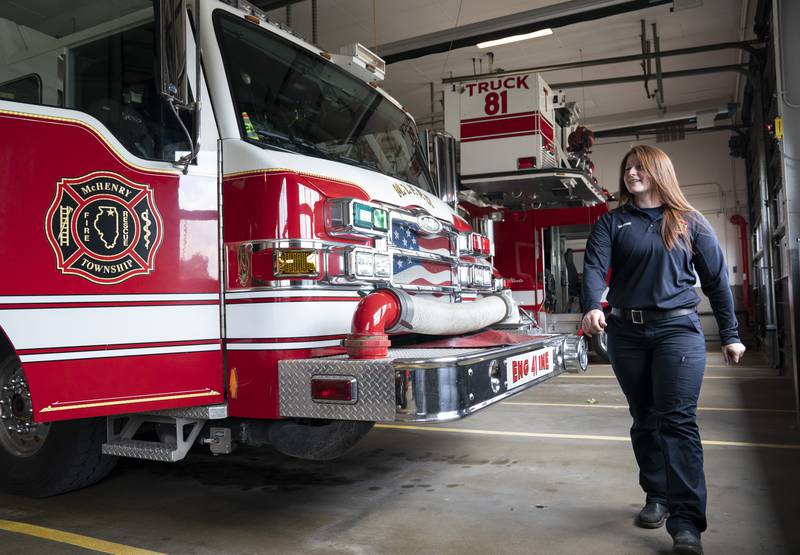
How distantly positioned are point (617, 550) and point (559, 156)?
775 centimetres

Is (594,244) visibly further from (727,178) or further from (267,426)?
(727,178)

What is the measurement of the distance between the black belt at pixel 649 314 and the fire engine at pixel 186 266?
0.59m

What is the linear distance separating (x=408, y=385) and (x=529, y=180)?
6.75 meters

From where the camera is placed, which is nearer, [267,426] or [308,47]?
[267,426]

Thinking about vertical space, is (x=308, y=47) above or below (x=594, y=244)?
above

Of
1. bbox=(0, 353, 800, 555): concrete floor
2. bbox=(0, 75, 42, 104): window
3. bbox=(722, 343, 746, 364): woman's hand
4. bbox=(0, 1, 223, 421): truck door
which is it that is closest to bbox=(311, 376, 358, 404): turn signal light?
bbox=(0, 1, 223, 421): truck door

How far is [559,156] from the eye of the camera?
9961mm

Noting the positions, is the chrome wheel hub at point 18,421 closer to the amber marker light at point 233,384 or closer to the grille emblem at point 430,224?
the amber marker light at point 233,384

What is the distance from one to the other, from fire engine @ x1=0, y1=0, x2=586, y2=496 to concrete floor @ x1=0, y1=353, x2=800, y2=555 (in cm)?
38

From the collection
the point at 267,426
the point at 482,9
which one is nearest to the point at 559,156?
the point at 482,9

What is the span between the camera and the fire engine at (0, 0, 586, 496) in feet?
9.23

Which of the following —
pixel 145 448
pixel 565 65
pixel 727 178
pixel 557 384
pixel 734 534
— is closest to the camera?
pixel 734 534

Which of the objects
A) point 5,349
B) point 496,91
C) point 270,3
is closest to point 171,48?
point 5,349

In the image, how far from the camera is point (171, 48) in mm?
2742
